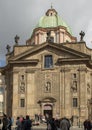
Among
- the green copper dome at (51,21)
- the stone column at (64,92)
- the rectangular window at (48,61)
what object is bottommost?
the stone column at (64,92)

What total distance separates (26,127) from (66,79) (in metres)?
41.5

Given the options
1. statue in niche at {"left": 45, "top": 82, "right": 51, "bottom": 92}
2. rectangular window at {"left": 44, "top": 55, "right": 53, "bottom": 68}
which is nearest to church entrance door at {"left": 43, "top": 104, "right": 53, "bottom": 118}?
statue in niche at {"left": 45, "top": 82, "right": 51, "bottom": 92}

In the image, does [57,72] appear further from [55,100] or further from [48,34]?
[48,34]

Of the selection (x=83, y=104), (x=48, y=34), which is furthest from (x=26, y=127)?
(x=48, y=34)

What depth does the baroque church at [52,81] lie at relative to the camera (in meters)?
70.6

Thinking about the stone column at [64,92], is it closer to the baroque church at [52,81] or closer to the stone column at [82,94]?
the baroque church at [52,81]

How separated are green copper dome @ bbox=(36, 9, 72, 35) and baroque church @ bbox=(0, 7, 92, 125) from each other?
47.4ft

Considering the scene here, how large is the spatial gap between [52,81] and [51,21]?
2001cm

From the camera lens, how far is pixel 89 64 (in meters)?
72.6

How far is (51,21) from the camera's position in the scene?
88.5 m

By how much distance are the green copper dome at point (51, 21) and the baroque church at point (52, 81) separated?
14.4 m

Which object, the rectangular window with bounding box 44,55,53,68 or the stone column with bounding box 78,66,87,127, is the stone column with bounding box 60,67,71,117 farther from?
the rectangular window with bounding box 44,55,53,68

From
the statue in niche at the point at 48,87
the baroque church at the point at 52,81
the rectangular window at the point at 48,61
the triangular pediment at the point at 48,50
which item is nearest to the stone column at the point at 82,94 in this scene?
the baroque church at the point at 52,81

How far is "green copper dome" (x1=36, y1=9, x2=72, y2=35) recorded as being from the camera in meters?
88.0
